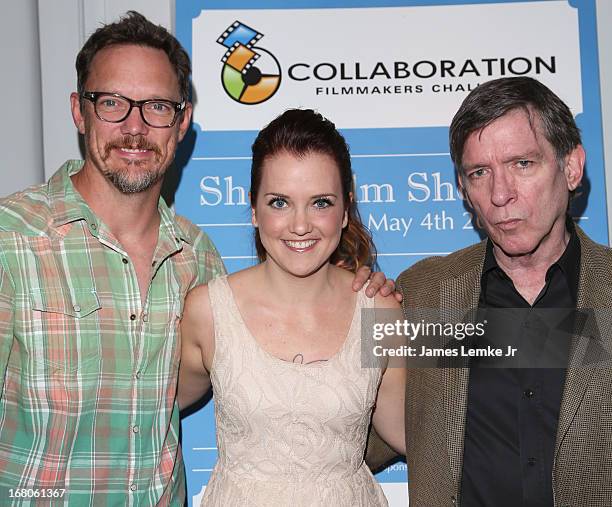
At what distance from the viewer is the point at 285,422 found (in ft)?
7.58

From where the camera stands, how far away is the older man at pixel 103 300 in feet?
7.32

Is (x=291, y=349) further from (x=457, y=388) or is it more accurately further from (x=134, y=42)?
(x=134, y=42)

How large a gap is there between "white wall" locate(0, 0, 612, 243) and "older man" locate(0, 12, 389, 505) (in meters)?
0.64

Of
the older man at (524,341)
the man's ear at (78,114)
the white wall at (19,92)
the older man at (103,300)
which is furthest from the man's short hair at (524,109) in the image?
the white wall at (19,92)

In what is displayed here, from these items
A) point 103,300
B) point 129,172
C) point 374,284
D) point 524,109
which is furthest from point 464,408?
point 129,172

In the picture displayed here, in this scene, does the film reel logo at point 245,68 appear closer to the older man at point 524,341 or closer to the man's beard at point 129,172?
the man's beard at point 129,172

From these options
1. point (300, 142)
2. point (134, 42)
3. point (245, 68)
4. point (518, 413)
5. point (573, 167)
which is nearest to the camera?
point (518, 413)

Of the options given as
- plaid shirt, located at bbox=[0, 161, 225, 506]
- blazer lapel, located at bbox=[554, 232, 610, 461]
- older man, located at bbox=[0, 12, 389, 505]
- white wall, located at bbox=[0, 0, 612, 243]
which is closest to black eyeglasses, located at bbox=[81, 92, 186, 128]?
older man, located at bbox=[0, 12, 389, 505]

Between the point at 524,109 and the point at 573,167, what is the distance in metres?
0.22

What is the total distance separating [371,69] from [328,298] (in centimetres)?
104

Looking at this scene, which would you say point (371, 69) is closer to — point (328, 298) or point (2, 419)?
point (328, 298)

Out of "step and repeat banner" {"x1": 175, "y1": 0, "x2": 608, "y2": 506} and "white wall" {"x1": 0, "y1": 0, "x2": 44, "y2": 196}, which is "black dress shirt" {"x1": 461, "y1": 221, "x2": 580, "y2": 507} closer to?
"step and repeat banner" {"x1": 175, "y1": 0, "x2": 608, "y2": 506}

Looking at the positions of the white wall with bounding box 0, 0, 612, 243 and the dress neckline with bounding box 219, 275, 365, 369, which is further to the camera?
the white wall with bounding box 0, 0, 612, 243

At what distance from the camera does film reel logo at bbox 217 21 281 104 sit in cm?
303
